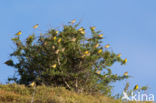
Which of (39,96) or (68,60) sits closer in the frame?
(39,96)

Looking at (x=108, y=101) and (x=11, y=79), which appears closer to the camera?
(x=108, y=101)

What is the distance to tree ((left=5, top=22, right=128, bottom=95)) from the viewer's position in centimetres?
1230

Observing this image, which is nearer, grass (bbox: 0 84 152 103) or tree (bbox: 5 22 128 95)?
grass (bbox: 0 84 152 103)

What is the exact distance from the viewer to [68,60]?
1262 cm

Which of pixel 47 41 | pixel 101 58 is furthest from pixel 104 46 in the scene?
pixel 47 41

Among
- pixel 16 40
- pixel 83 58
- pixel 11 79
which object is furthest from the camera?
pixel 11 79

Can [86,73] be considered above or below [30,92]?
above

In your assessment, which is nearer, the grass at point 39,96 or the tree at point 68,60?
the grass at point 39,96

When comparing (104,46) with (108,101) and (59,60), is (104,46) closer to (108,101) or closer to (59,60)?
(59,60)

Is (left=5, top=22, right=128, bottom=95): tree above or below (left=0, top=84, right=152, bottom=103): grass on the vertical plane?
above

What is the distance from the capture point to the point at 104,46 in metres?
13.2

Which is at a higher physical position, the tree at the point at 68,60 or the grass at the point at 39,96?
the tree at the point at 68,60

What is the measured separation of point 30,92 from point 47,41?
283 centimetres

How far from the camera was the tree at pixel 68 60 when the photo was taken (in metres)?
12.3
